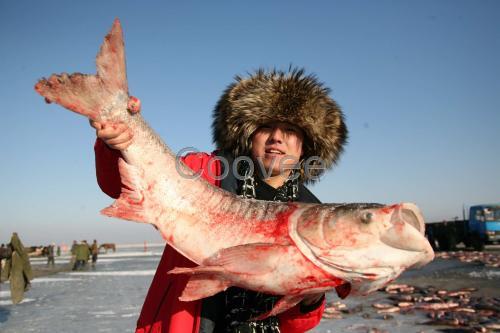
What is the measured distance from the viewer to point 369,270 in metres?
2.03

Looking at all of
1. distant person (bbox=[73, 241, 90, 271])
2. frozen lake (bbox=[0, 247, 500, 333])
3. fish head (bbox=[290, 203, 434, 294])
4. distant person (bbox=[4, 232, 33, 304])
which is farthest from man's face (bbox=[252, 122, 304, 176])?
distant person (bbox=[73, 241, 90, 271])

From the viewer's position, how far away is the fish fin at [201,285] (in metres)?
2.12

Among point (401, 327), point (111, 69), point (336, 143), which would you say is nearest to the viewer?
point (111, 69)

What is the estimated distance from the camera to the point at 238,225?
2.33 meters

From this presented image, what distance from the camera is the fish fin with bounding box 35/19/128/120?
6.84 ft

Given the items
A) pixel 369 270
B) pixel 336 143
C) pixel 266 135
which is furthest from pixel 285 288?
pixel 336 143

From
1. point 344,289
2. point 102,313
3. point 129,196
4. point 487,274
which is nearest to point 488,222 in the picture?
point 487,274

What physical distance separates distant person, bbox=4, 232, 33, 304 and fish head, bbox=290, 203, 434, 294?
36.5ft

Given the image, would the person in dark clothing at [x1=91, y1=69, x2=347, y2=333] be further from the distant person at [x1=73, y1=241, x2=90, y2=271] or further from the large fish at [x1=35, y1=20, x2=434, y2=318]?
the distant person at [x1=73, y1=241, x2=90, y2=271]

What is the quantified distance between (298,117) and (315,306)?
1306mm

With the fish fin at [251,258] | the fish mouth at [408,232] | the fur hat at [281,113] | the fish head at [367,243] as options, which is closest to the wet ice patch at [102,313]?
the fur hat at [281,113]

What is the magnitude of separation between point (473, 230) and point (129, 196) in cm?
2567

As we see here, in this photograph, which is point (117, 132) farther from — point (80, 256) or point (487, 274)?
point (80, 256)

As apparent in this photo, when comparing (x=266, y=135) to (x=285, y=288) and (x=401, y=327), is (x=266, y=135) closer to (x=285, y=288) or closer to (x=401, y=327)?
(x=285, y=288)
